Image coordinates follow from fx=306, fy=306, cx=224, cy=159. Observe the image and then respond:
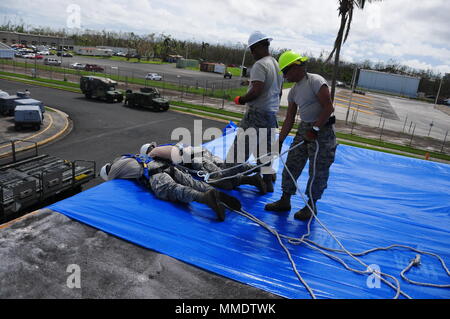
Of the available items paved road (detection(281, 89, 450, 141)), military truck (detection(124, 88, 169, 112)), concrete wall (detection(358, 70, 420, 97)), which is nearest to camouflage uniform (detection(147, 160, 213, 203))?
military truck (detection(124, 88, 169, 112))

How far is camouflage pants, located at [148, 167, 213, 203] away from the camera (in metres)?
4.01

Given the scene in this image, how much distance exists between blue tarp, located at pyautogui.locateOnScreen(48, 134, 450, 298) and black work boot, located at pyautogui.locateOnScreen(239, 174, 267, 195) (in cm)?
14

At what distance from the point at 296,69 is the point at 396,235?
2459 mm

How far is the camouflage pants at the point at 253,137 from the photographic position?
4543 mm

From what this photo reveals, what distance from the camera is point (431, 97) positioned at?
206 feet

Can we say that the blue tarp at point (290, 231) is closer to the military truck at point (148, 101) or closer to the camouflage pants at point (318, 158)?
the camouflage pants at point (318, 158)

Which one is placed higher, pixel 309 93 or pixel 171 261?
pixel 309 93

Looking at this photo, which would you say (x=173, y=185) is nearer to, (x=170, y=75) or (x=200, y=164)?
(x=200, y=164)

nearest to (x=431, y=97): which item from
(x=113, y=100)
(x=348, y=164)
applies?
(x=113, y=100)

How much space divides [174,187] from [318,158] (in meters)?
1.95

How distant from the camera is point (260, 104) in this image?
448 centimetres

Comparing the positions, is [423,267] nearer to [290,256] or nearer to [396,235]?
[396,235]

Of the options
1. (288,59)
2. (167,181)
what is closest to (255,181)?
(167,181)

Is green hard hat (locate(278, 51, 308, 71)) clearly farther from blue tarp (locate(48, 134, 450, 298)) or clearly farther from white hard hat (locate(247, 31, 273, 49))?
blue tarp (locate(48, 134, 450, 298))
